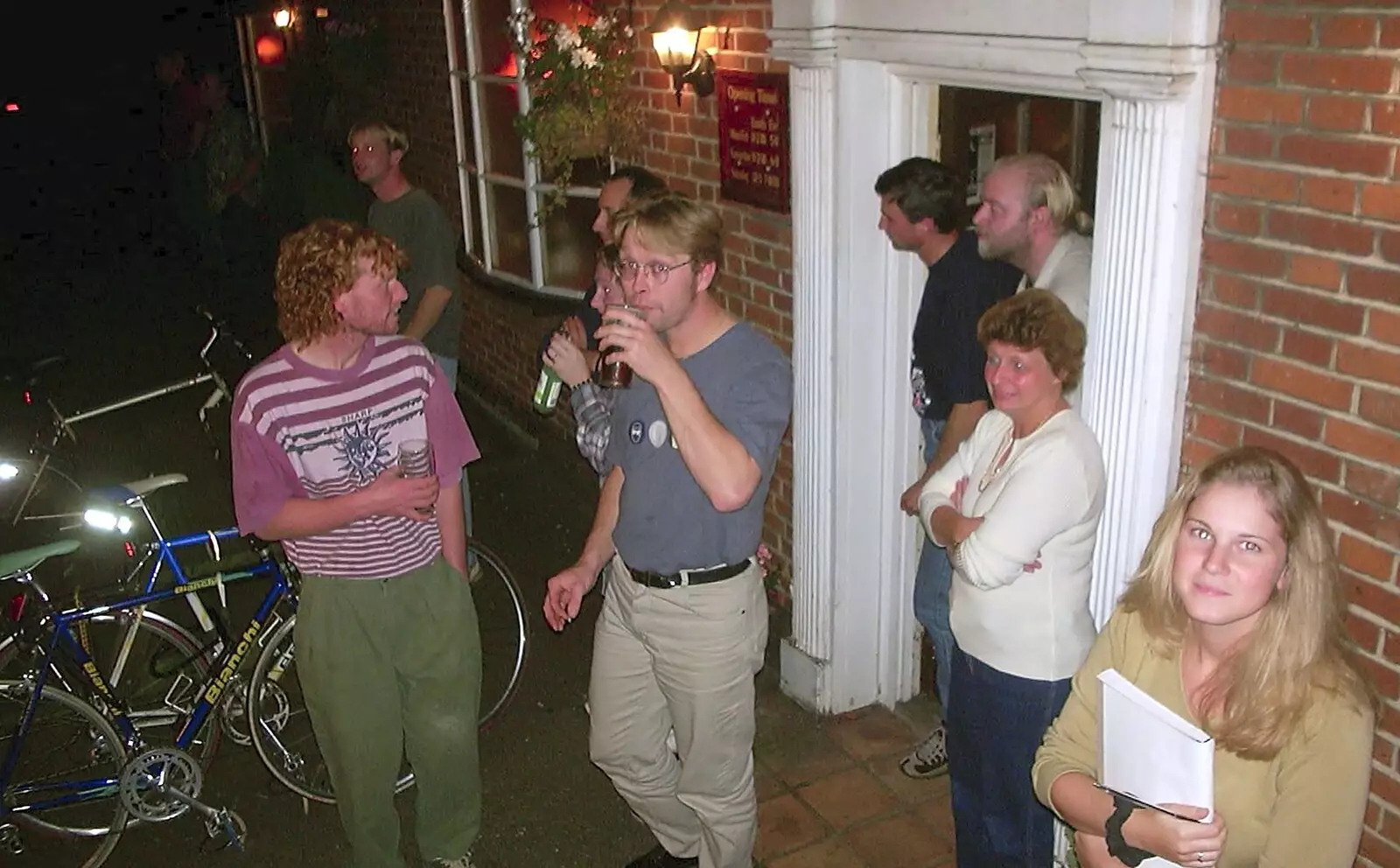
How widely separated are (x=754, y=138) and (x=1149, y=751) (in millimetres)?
2930

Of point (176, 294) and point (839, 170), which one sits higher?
point (839, 170)

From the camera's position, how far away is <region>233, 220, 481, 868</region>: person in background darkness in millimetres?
3053

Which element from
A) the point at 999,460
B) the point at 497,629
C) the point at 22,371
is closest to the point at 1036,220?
the point at 999,460

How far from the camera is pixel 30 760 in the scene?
4.15m

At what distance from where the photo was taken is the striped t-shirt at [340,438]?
3031mm

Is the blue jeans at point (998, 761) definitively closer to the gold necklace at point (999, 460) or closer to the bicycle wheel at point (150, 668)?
the gold necklace at point (999, 460)

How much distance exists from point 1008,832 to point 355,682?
71.3 inches

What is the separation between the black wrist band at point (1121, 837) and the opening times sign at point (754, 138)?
2620mm

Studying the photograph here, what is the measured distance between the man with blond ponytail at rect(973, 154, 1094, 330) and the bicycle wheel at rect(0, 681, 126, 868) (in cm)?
315

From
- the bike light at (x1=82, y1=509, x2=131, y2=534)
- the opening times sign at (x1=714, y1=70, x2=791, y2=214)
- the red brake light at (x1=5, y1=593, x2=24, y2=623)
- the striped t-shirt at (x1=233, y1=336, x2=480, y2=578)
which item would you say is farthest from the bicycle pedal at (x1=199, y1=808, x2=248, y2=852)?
the opening times sign at (x1=714, y1=70, x2=791, y2=214)

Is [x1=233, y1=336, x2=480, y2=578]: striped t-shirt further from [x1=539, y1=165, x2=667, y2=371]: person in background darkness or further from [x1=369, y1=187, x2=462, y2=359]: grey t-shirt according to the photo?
[x1=369, y1=187, x2=462, y2=359]: grey t-shirt

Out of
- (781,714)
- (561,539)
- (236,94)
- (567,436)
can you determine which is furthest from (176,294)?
(781,714)

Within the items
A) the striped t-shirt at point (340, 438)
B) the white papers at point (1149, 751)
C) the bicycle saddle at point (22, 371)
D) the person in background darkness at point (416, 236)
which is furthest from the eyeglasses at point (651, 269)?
the bicycle saddle at point (22, 371)

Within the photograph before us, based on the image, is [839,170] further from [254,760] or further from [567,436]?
[567,436]
